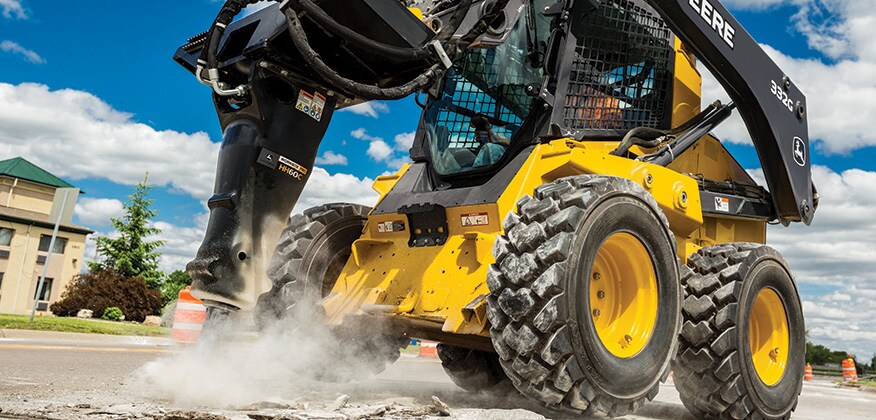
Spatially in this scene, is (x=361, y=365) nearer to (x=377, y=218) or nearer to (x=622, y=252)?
(x=377, y=218)

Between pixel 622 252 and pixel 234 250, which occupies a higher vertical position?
pixel 622 252

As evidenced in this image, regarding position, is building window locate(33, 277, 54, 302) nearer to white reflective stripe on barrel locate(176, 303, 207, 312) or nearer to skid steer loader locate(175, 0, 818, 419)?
white reflective stripe on barrel locate(176, 303, 207, 312)

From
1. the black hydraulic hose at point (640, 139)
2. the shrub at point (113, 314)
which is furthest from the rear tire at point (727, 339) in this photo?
the shrub at point (113, 314)

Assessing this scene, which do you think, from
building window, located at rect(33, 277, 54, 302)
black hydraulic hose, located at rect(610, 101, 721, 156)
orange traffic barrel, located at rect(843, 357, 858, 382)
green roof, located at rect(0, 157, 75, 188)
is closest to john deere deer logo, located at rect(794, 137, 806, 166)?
black hydraulic hose, located at rect(610, 101, 721, 156)

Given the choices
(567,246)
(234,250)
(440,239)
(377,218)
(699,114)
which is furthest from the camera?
(699,114)

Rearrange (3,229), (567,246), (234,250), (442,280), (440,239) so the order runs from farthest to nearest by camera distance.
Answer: (3,229), (440,239), (442,280), (234,250), (567,246)

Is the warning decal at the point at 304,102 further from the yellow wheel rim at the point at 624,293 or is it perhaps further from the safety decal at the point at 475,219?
the yellow wheel rim at the point at 624,293

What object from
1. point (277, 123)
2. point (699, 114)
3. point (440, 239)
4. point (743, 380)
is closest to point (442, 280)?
point (440, 239)

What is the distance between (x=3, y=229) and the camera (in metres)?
37.0

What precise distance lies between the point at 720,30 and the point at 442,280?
279cm

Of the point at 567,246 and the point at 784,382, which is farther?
the point at 784,382

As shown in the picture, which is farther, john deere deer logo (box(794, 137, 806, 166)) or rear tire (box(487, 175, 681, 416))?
john deere deer logo (box(794, 137, 806, 166))

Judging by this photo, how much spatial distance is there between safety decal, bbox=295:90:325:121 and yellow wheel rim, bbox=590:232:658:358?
1.79 meters

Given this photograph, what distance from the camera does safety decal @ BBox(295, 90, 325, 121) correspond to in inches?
166
